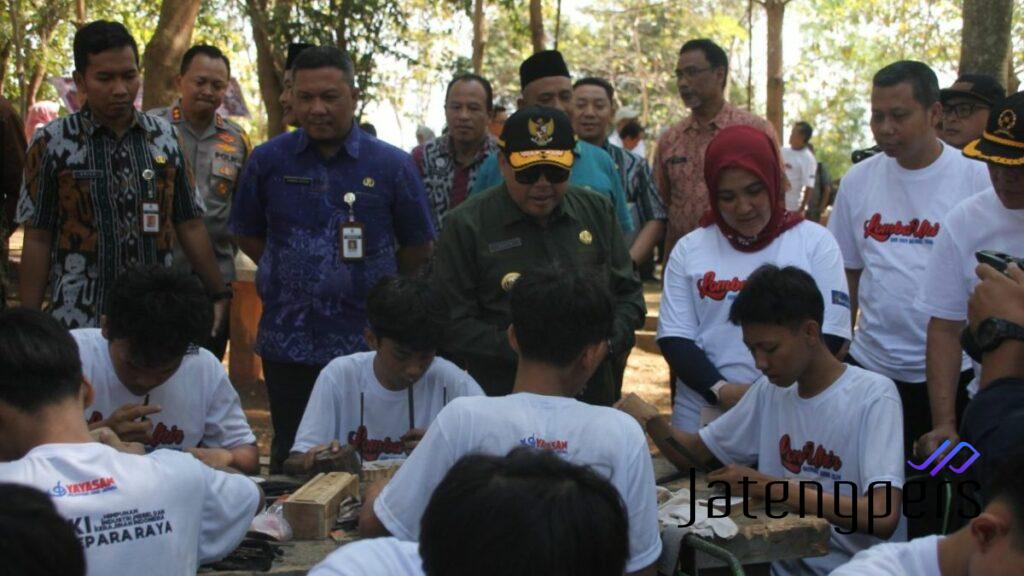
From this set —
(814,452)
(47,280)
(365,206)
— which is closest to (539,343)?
(814,452)

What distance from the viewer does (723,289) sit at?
4953 mm

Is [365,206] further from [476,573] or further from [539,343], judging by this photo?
[476,573]

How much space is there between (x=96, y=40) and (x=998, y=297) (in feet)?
12.1

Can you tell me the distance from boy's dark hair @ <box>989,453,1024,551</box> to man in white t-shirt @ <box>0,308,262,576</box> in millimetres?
1891

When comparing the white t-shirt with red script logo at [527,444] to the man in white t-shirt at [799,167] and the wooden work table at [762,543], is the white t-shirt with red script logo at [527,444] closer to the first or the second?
the wooden work table at [762,543]

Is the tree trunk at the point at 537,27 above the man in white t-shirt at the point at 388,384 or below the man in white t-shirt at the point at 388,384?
above

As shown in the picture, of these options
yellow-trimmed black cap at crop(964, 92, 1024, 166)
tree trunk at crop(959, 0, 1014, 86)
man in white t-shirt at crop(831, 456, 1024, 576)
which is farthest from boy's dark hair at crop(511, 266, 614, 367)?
tree trunk at crop(959, 0, 1014, 86)

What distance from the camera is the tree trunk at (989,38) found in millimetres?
8180

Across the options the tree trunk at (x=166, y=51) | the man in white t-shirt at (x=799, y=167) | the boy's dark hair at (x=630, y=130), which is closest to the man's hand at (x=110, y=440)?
the tree trunk at (x=166, y=51)

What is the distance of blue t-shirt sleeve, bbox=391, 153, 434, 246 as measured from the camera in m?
5.71

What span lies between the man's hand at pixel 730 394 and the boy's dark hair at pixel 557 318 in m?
1.19

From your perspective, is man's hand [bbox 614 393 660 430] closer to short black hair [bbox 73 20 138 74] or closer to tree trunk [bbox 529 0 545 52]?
short black hair [bbox 73 20 138 74]

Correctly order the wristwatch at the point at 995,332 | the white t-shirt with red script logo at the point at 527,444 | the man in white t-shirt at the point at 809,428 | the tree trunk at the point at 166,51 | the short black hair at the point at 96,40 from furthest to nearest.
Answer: the tree trunk at the point at 166,51
the short black hair at the point at 96,40
the man in white t-shirt at the point at 809,428
the wristwatch at the point at 995,332
the white t-shirt with red script logo at the point at 527,444

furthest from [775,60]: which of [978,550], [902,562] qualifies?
[978,550]
